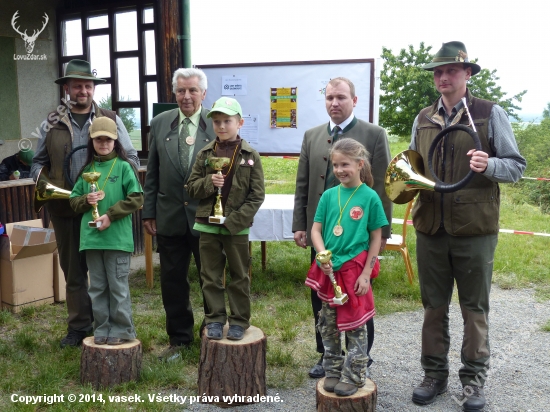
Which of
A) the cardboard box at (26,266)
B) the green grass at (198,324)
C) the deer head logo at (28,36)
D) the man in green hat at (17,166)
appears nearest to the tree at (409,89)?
the green grass at (198,324)

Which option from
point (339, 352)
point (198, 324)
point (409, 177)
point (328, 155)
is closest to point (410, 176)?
point (409, 177)

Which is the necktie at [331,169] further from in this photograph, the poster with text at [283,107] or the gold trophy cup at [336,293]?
the poster with text at [283,107]

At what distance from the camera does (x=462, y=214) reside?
11.2ft

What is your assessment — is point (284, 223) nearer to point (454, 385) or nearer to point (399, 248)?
point (399, 248)

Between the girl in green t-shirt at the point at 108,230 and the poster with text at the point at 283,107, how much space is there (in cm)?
298

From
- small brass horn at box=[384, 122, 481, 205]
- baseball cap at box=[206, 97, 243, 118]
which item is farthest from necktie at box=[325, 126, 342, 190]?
baseball cap at box=[206, 97, 243, 118]

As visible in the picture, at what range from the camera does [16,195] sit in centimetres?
646

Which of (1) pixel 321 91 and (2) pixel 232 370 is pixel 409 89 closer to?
(1) pixel 321 91

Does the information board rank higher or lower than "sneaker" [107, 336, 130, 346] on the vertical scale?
higher

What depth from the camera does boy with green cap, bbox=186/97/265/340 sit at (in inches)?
144

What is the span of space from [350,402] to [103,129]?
7.78 feet

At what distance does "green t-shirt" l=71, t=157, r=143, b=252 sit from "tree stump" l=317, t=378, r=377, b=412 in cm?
166

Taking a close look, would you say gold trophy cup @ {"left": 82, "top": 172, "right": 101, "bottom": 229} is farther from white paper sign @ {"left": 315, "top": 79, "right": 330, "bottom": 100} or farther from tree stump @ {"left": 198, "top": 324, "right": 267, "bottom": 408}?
white paper sign @ {"left": 315, "top": 79, "right": 330, "bottom": 100}

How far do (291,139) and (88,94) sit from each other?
2764 millimetres
